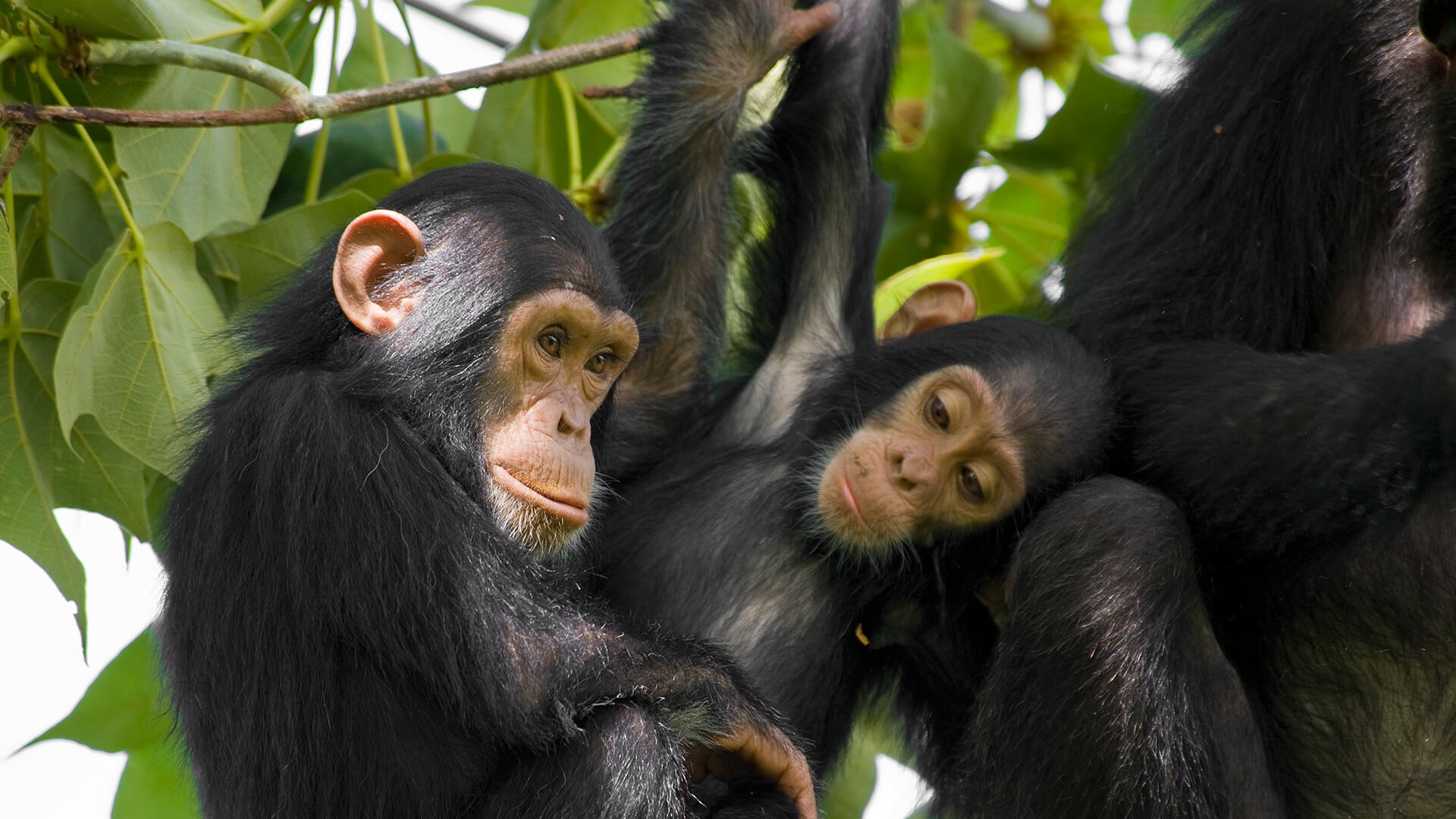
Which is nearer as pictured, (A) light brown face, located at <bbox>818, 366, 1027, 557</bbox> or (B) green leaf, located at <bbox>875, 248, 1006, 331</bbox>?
(A) light brown face, located at <bbox>818, 366, 1027, 557</bbox>

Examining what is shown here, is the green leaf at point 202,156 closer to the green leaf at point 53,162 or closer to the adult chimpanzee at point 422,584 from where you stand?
the green leaf at point 53,162

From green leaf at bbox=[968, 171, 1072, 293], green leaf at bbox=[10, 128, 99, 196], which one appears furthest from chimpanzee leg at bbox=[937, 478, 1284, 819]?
green leaf at bbox=[10, 128, 99, 196]

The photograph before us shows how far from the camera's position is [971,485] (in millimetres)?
3908

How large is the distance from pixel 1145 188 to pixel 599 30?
1.76 m

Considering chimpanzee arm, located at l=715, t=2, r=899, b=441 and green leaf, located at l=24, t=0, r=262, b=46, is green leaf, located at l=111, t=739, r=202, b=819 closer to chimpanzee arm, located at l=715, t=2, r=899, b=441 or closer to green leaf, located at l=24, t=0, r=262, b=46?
chimpanzee arm, located at l=715, t=2, r=899, b=441

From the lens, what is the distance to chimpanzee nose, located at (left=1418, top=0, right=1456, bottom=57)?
11.0 ft

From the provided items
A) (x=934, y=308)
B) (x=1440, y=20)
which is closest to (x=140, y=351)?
(x=934, y=308)

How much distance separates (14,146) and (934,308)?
2.45 meters

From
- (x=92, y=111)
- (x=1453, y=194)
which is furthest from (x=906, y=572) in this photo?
(x=92, y=111)

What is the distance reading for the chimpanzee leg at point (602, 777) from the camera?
3.13 m

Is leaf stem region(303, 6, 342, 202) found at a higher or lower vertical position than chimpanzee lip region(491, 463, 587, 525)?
higher

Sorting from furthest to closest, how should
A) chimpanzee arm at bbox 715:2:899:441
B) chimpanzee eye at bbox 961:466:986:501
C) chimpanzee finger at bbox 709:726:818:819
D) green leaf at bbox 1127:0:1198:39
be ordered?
green leaf at bbox 1127:0:1198:39 → chimpanzee arm at bbox 715:2:899:441 → chimpanzee eye at bbox 961:466:986:501 → chimpanzee finger at bbox 709:726:818:819

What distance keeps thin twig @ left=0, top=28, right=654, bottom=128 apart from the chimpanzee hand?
148cm

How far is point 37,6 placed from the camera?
3324mm
